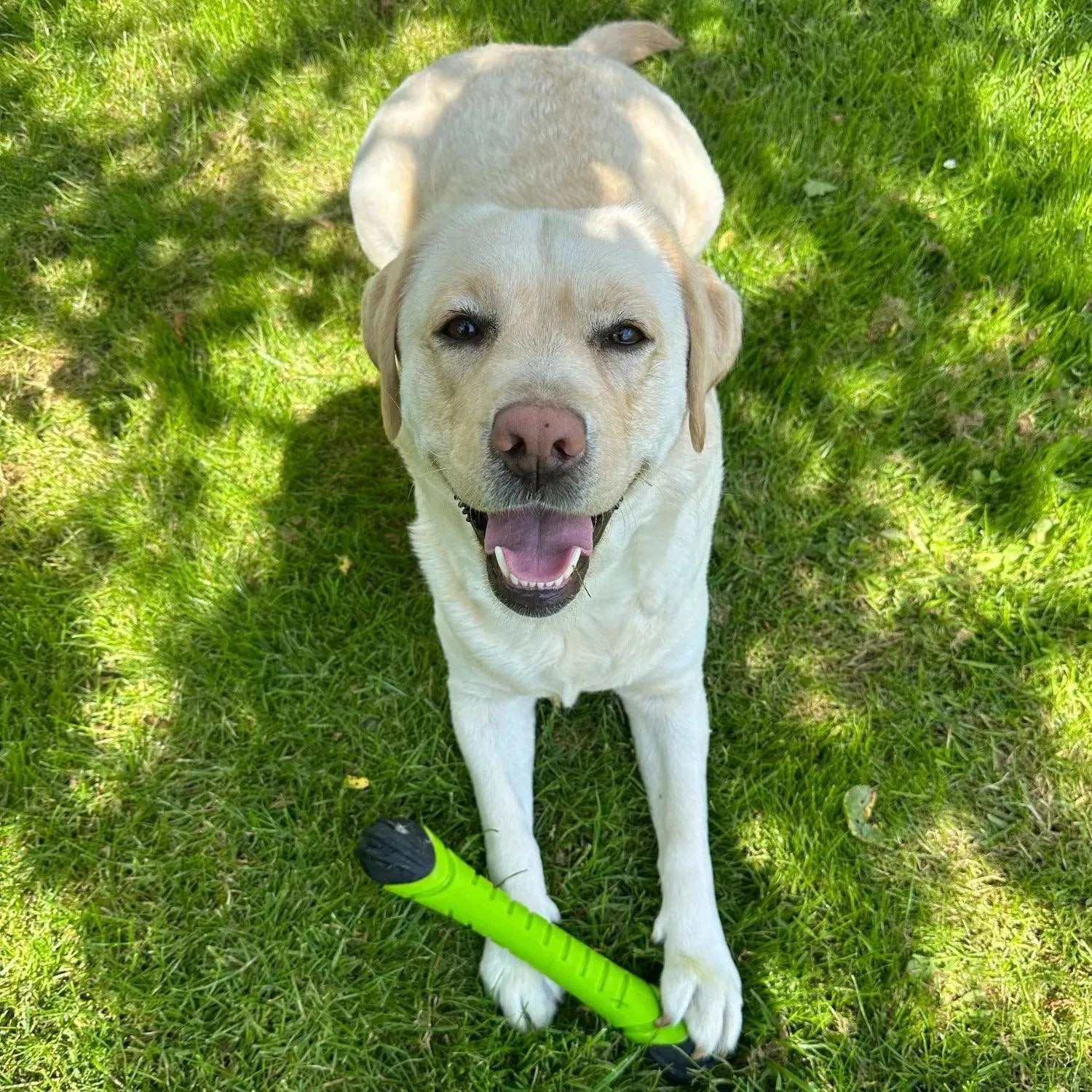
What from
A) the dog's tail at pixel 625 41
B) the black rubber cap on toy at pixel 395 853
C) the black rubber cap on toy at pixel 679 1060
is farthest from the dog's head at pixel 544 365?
the dog's tail at pixel 625 41

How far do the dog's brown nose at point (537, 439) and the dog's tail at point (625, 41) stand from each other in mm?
2665

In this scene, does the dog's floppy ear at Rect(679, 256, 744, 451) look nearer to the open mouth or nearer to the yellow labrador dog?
the yellow labrador dog

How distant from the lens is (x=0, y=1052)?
276 centimetres

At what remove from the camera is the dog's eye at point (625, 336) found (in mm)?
2199

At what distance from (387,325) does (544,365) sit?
2.02 feet

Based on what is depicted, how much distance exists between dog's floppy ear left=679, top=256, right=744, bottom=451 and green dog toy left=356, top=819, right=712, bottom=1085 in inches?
52.9

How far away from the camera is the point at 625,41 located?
389cm

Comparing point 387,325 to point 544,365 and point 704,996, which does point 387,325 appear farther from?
point 704,996

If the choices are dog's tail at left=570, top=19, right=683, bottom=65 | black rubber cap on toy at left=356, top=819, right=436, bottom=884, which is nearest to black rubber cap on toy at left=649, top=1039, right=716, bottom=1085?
black rubber cap on toy at left=356, top=819, right=436, bottom=884

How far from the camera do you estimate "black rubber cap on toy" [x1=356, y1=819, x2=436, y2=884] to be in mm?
2236

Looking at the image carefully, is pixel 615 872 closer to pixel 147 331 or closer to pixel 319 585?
pixel 319 585

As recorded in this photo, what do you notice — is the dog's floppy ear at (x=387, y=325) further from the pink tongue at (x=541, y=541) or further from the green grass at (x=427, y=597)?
the green grass at (x=427, y=597)

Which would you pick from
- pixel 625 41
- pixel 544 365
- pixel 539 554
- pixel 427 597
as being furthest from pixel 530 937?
pixel 625 41

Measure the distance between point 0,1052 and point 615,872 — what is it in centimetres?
207
